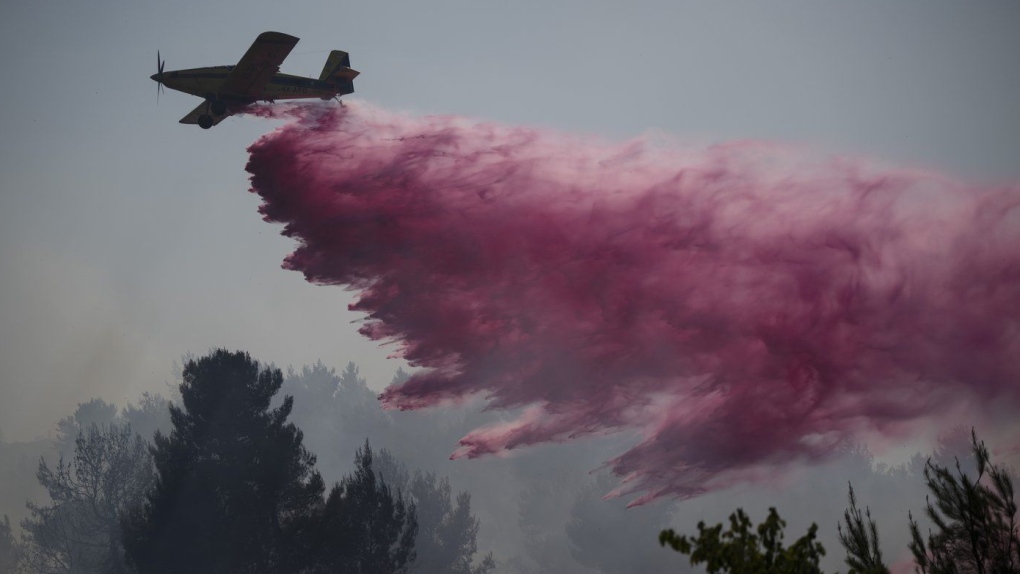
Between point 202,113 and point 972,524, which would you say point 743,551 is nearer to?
point 972,524

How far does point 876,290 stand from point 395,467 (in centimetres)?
6532

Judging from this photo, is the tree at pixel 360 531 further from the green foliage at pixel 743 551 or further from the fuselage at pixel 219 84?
the green foliage at pixel 743 551

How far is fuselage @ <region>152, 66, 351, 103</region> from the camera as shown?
33219 millimetres

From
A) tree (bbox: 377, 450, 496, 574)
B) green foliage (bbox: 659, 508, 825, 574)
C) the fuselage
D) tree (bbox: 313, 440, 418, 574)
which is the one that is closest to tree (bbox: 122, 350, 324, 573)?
tree (bbox: 313, 440, 418, 574)

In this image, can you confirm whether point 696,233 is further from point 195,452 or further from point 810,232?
point 195,452

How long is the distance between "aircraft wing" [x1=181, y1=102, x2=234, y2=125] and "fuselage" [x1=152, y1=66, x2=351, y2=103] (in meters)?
0.44

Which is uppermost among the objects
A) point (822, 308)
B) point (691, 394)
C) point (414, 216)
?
point (414, 216)

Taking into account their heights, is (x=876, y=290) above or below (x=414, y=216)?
below

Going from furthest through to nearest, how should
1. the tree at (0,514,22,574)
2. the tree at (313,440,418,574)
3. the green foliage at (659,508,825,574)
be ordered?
1. the tree at (0,514,22,574)
2. the tree at (313,440,418,574)
3. the green foliage at (659,508,825,574)

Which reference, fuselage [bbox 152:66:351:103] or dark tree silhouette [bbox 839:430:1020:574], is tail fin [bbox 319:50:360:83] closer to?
fuselage [bbox 152:66:351:103]

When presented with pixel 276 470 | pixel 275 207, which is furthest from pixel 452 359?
pixel 276 470

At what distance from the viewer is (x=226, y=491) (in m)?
41.9

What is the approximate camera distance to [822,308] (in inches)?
1038

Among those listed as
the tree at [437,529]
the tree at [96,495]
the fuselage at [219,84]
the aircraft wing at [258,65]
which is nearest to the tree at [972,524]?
the aircraft wing at [258,65]
